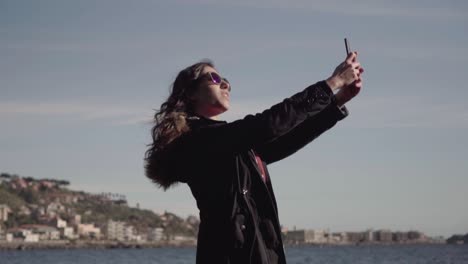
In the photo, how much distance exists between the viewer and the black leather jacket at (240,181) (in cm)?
339

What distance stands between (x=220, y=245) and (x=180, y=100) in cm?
77

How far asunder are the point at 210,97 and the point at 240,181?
547 millimetres

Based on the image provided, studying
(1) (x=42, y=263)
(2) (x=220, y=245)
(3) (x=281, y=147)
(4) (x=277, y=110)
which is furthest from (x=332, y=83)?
(1) (x=42, y=263)

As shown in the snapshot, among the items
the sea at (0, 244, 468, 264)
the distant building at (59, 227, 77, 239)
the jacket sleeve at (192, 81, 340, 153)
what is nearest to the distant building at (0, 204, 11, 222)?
the distant building at (59, 227, 77, 239)

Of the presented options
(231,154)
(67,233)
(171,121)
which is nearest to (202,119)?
(171,121)

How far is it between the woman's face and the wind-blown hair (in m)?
0.03

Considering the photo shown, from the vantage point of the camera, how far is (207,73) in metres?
3.90

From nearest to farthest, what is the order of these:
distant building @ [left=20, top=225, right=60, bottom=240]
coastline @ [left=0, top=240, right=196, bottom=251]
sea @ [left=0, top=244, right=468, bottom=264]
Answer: sea @ [left=0, top=244, right=468, bottom=264], coastline @ [left=0, top=240, right=196, bottom=251], distant building @ [left=20, top=225, right=60, bottom=240]

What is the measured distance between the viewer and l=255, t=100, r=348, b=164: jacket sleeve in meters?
3.78

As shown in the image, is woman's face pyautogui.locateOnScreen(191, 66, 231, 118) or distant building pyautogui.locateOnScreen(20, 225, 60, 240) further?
distant building pyautogui.locateOnScreen(20, 225, 60, 240)

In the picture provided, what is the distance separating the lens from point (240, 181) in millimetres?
3459

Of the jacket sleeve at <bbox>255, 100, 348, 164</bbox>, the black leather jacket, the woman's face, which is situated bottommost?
the black leather jacket

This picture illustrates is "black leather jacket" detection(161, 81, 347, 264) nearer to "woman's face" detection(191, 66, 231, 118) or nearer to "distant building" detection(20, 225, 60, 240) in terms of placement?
"woman's face" detection(191, 66, 231, 118)

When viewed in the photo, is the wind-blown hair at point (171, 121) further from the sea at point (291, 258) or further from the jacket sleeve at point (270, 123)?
the sea at point (291, 258)
